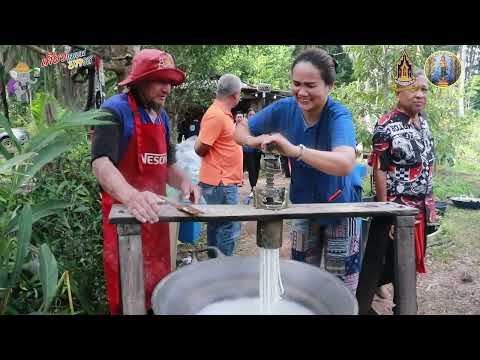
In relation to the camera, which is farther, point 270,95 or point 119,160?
point 270,95

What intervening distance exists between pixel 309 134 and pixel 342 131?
9.2 inches

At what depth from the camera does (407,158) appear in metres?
2.64

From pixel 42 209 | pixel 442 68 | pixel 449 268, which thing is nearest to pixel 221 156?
pixel 42 209

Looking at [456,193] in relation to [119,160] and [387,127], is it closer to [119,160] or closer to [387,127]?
[387,127]

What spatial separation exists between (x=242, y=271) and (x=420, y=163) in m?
1.51

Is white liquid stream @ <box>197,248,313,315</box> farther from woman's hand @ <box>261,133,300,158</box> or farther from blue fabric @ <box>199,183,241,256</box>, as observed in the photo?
blue fabric @ <box>199,183,241,256</box>

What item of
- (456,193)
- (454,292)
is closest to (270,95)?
(456,193)

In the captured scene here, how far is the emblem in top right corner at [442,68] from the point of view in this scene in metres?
4.65

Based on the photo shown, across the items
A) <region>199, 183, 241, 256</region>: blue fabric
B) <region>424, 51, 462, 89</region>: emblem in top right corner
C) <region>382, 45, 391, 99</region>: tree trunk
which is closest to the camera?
<region>199, 183, 241, 256</region>: blue fabric

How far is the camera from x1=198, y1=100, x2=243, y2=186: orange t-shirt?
145 inches

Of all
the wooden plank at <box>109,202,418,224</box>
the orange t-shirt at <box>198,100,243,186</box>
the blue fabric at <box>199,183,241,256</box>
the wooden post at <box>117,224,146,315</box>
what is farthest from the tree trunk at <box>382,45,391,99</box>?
the wooden post at <box>117,224,146,315</box>

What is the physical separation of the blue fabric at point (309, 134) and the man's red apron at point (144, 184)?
0.48 meters

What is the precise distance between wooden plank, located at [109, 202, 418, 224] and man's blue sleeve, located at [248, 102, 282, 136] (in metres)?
0.57

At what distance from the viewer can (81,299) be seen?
2.19 m
